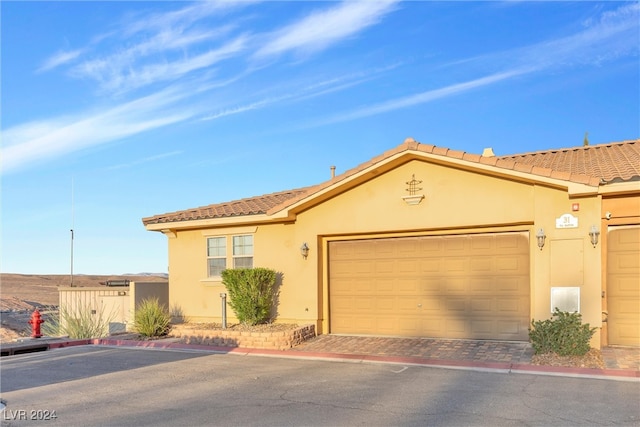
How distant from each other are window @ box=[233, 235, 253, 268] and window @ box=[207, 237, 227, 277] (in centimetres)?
39

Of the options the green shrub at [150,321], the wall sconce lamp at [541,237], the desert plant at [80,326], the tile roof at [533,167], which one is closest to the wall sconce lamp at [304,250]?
the tile roof at [533,167]

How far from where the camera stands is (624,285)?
38.2 ft

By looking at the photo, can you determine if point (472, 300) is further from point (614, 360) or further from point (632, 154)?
point (632, 154)

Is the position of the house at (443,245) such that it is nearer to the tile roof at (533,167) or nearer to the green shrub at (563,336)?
the tile roof at (533,167)

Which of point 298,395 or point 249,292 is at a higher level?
point 249,292

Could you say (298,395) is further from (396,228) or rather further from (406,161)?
(406,161)

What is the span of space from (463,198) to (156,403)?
807cm

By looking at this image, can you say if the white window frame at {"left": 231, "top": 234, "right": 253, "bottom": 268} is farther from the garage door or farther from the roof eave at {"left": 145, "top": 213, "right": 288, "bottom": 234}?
the garage door

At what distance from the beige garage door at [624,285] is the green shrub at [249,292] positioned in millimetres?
8127

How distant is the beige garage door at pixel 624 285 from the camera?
11.6 metres

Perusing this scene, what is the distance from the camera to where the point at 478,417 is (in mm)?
6969

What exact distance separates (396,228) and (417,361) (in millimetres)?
Result: 3630

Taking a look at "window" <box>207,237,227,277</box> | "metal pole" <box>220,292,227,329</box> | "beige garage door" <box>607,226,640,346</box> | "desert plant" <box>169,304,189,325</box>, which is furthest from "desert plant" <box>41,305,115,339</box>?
"beige garage door" <box>607,226,640,346</box>

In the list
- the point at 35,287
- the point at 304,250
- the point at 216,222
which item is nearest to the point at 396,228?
the point at 304,250
